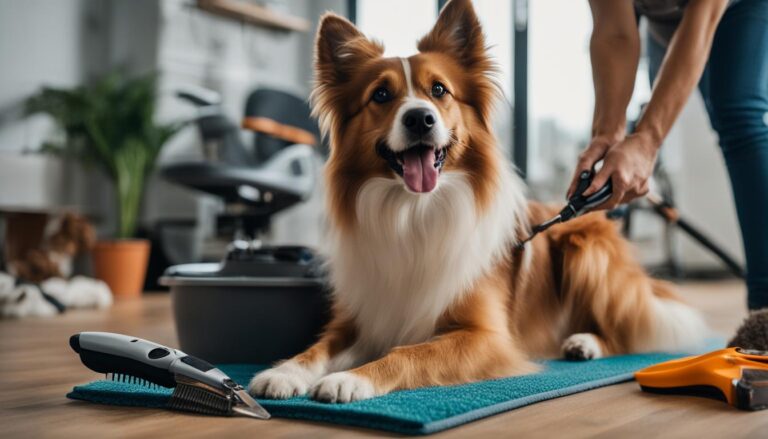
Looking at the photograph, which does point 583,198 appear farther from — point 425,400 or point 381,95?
point 425,400

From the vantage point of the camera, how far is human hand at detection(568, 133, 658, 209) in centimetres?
167

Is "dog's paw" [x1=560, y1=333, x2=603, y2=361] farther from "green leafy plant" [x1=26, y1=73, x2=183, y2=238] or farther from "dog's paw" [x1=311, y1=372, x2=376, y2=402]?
"green leafy plant" [x1=26, y1=73, x2=183, y2=238]

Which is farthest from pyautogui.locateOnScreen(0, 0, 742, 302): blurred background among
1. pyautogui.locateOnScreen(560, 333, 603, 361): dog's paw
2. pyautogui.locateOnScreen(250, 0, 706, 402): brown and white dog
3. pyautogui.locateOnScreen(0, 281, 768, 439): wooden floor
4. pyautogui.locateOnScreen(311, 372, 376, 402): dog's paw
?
pyautogui.locateOnScreen(311, 372, 376, 402): dog's paw

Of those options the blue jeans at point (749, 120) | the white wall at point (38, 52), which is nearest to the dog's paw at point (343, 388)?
the blue jeans at point (749, 120)

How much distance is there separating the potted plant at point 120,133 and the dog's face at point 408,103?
10.9ft

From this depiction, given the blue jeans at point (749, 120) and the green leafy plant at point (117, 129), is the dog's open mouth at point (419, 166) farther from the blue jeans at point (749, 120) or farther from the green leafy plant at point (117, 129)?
the green leafy plant at point (117, 129)

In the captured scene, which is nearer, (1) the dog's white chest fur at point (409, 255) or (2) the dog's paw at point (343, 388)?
(2) the dog's paw at point (343, 388)

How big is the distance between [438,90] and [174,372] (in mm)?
980

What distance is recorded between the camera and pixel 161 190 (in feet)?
18.4

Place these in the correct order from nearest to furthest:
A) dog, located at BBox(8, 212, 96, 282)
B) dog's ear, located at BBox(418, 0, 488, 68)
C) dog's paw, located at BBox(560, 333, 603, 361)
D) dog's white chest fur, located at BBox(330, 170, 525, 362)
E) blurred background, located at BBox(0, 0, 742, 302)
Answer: dog's white chest fur, located at BBox(330, 170, 525, 362)
dog's ear, located at BBox(418, 0, 488, 68)
dog's paw, located at BBox(560, 333, 603, 361)
dog, located at BBox(8, 212, 96, 282)
blurred background, located at BBox(0, 0, 742, 302)

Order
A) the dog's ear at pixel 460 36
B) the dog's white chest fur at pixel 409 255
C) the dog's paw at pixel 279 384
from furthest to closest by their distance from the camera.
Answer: the dog's ear at pixel 460 36 < the dog's white chest fur at pixel 409 255 < the dog's paw at pixel 279 384

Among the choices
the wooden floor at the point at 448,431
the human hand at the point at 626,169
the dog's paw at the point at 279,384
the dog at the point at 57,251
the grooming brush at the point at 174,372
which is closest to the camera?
the wooden floor at the point at 448,431

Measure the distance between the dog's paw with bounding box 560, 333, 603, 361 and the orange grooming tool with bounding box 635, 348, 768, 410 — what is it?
444 mm

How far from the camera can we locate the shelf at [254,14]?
5.65 meters
